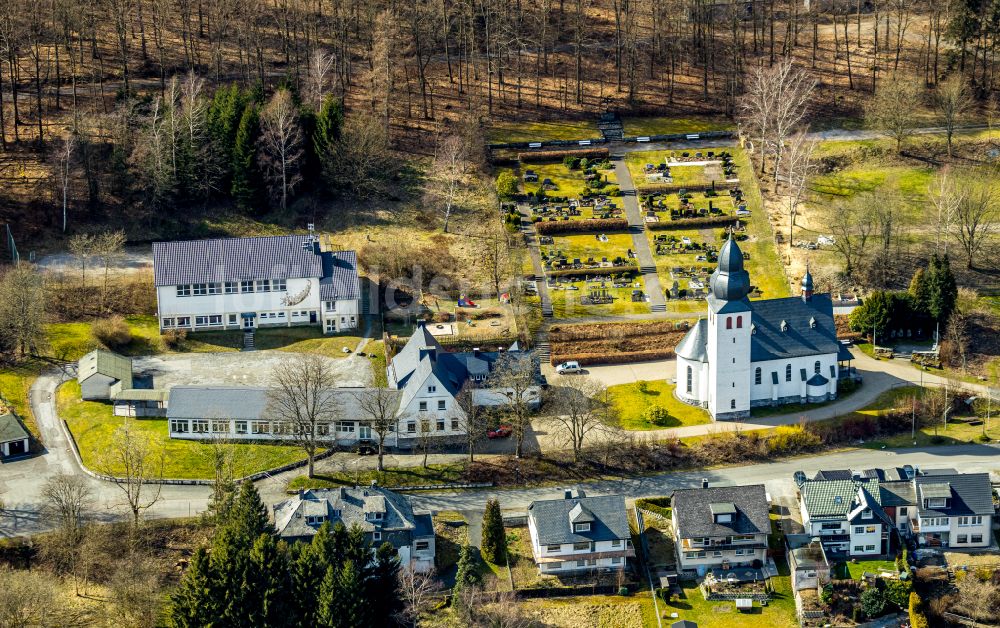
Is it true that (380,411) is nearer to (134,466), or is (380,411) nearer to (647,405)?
(134,466)

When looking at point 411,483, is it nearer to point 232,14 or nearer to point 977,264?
point 977,264

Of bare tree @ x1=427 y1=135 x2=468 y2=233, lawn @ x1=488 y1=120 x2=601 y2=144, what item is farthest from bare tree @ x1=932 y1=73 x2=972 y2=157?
bare tree @ x1=427 y1=135 x2=468 y2=233

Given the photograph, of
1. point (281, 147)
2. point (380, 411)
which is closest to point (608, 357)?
point (380, 411)

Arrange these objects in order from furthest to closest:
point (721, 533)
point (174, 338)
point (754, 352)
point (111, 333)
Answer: point (174, 338) < point (111, 333) < point (754, 352) < point (721, 533)

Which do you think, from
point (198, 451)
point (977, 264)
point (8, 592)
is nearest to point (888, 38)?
point (977, 264)

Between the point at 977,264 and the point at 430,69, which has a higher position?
the point at 430,69

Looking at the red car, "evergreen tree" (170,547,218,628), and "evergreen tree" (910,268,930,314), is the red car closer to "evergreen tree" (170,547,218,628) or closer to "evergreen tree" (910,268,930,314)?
"evergreen tree" (170,547,218,628)

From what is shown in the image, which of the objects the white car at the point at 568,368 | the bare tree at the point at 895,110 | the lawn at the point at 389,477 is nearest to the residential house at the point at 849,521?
the white car at the point at 568,368
